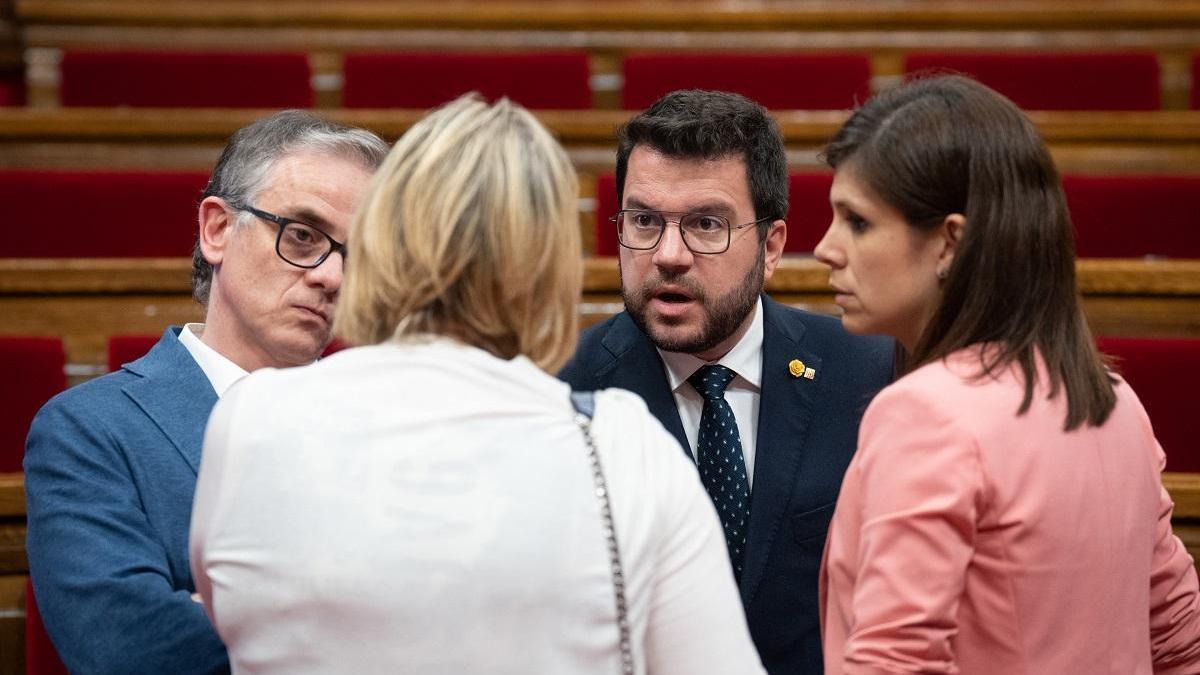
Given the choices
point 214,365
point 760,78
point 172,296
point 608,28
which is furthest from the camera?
point 608,28

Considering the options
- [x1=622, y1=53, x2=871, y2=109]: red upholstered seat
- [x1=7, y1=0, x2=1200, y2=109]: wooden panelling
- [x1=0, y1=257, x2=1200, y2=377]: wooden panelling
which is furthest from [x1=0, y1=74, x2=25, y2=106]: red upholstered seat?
[x1=622, y1=53, x2=871, y2=109]: red upholstered seat

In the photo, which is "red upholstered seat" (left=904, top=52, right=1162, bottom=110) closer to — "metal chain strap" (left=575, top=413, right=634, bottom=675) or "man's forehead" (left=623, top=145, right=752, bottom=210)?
"man's forehead" (left=623, top=145, right=752, bottom=210)

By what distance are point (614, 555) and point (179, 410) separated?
1.23 feet

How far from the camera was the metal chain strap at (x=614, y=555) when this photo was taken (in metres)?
0.54

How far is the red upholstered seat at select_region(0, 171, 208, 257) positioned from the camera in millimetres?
1677

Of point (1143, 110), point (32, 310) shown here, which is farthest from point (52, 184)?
point (1143, 110)

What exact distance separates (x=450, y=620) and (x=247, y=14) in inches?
75.7

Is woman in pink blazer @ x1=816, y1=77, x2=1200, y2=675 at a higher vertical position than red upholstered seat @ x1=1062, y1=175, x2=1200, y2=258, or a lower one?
higher

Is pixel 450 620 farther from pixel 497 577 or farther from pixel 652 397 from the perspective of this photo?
pixel 652 397

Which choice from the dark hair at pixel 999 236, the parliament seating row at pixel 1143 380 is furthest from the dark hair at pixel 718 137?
the parliament seating row at pixel 1143 380

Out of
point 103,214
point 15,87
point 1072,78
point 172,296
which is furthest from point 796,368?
point 15,87

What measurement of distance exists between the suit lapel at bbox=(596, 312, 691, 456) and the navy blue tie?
0.02m

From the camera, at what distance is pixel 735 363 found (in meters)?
1.04

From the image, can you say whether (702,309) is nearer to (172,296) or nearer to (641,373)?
(641,373)
